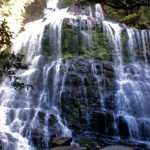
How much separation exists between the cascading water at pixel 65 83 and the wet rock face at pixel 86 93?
0.17 ft

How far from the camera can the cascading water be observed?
1781cm

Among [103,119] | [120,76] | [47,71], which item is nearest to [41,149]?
[103,119]

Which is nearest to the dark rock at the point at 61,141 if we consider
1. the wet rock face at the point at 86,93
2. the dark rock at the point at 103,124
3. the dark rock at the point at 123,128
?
the wet rock face at the point at 86,93

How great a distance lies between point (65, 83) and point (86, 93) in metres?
1.23

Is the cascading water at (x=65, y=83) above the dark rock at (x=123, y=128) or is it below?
above

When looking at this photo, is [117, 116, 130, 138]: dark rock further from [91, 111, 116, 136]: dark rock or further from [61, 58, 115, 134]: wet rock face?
[61, 58, 115, 134]: wet rock face

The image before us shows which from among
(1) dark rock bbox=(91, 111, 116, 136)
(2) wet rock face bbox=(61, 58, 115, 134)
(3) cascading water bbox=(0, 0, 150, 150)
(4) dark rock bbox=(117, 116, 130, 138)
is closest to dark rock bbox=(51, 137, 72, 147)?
(3) cascading water bbox=(0, 0, 150, 150)

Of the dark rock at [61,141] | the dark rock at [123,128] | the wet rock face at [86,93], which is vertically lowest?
the dark rock at [61,141]

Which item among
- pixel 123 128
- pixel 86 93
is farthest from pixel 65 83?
pixel 123 128

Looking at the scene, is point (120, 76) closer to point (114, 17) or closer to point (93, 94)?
point (93, 94)

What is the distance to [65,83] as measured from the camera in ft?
65.6

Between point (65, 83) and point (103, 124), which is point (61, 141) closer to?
point (103, 124)

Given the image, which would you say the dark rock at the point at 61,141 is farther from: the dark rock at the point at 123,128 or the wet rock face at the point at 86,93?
the dark rock at the point at 123,128

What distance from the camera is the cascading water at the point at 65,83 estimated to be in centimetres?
1781
